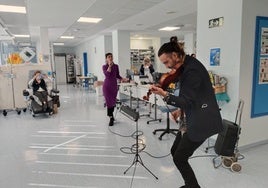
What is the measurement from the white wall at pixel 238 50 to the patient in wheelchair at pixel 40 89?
423 centimetres

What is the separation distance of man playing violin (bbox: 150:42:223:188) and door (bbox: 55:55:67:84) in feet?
47.3

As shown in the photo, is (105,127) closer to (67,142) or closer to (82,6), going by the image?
(67,142)

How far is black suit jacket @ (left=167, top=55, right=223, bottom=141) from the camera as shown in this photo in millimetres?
1783

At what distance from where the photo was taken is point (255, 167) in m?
2.88

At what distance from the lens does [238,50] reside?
3145 mm

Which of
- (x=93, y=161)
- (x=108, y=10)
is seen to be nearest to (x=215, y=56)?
(x=93, y=161)

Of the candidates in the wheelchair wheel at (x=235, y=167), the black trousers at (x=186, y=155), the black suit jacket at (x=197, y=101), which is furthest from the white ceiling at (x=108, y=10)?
the black trousers at (x=186, y=155)

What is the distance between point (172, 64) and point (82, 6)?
11.9 feet

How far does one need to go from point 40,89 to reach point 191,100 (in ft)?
16.8

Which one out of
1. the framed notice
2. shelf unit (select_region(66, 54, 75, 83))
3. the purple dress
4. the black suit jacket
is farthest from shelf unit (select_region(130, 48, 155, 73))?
the black suit jacket

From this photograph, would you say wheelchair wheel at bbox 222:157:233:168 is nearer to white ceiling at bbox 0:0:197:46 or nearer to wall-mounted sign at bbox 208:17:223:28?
wall-mounted sign at bbox 208:17:223:28

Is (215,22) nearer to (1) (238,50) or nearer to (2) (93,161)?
(1) (238,50)

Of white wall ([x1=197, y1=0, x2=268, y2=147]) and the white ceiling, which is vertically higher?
the white ceiling

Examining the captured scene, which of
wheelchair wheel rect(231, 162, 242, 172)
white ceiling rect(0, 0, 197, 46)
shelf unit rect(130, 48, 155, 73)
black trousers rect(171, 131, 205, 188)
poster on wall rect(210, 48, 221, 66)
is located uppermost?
white ceiling rect(0, 0, 197, 46)
